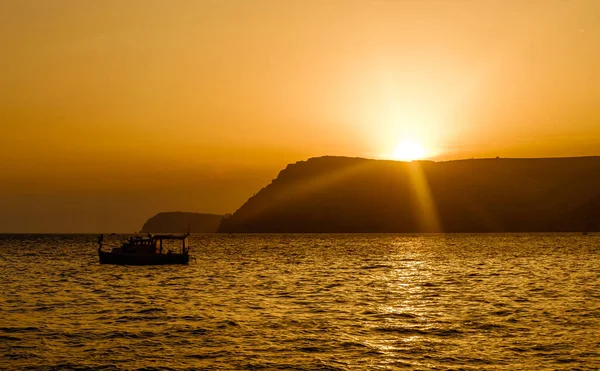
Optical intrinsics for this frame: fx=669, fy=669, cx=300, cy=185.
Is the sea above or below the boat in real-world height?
below

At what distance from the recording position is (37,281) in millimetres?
76875

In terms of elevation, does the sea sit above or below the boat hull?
below

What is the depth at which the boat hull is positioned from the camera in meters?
103

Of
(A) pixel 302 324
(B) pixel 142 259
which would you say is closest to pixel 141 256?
(B) pixel 142 259

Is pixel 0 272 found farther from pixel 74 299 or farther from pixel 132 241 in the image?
pixel 74 299

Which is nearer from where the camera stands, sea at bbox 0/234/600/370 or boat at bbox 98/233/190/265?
sea at bbox 0/234/600/370

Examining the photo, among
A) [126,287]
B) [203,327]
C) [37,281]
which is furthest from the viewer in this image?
[37,281]

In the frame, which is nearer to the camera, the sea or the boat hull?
the sea

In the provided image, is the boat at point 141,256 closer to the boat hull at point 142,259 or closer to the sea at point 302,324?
the boat hull at point 142,259

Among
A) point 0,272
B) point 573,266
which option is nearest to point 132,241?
point 0,272

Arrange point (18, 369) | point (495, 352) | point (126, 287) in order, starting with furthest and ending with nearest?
point (126, 287) → point (495, 352) → point (18, 369)

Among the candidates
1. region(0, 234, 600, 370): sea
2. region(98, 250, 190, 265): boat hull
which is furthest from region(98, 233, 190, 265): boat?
region(0, 234, 600, 370): sea

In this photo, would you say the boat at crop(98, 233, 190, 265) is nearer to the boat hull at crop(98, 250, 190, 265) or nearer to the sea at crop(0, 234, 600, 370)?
the boat hull at crop(98, 250, 190, 265)

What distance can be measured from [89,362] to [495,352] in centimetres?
1967
